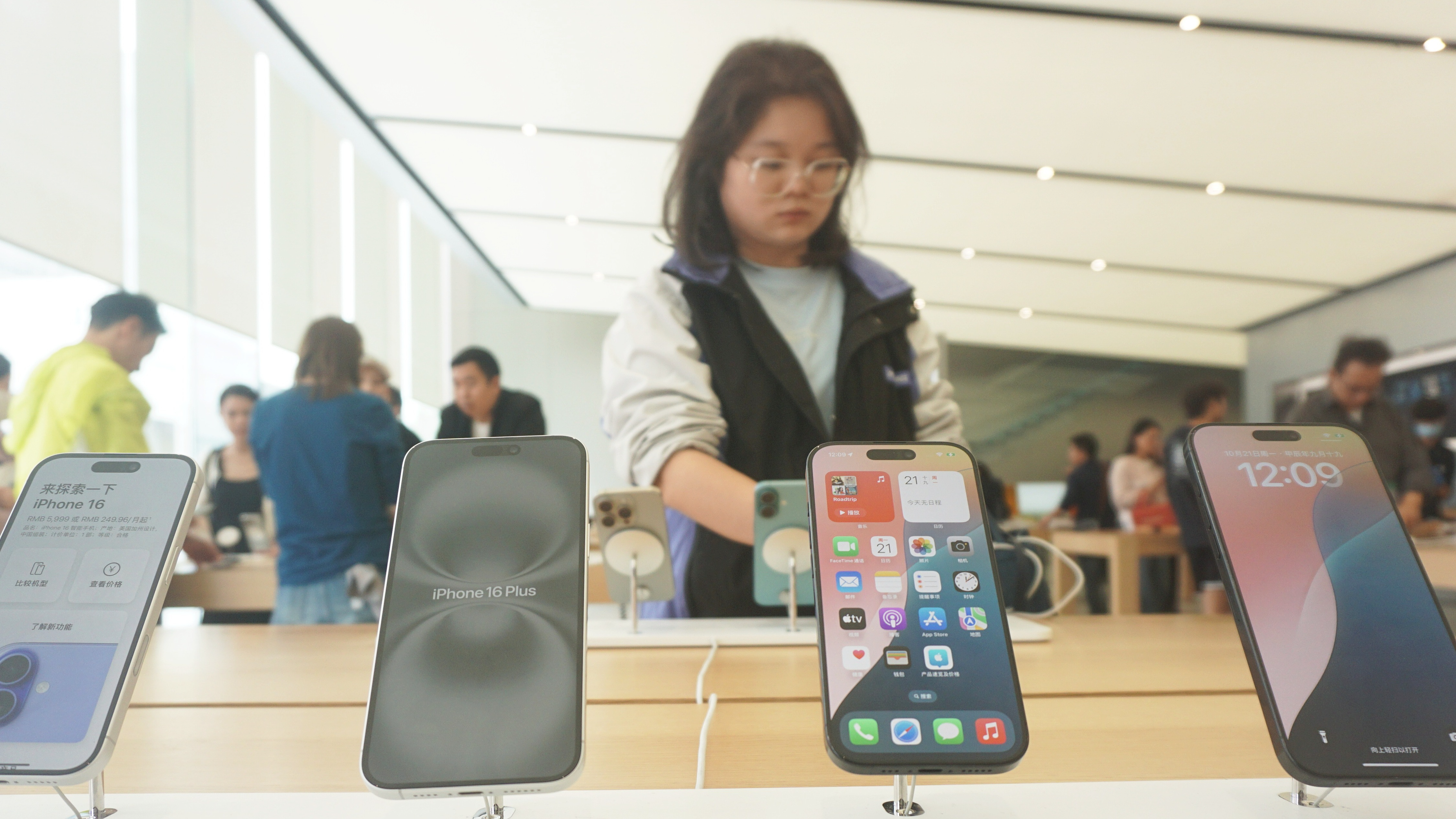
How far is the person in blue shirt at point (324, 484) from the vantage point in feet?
6.12

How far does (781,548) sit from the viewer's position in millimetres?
879

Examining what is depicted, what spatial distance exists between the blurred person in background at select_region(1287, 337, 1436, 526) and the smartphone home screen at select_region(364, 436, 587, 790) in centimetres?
328

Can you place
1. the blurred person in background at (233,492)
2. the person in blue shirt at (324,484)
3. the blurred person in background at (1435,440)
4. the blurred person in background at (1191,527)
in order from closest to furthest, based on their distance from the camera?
the person in blue shirt at (324,484) → the blurred person in background at (233,492) → the blurred person in background at (1191,527) → the blurred person in background at (1435,440)

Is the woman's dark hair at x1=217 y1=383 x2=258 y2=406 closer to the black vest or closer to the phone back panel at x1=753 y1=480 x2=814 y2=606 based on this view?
the black vest

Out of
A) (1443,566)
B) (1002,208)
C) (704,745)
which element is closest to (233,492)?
(704,745)

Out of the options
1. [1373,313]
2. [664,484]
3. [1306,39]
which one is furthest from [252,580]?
[1373,313]

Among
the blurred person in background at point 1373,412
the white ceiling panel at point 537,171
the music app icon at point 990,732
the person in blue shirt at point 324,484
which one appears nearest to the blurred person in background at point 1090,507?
the blurred person in background at point 1373,412

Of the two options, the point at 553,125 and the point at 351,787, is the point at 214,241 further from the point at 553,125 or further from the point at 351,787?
the point at 351,787

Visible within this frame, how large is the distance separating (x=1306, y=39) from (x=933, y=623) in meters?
3.34

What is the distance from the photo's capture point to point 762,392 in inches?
39.3

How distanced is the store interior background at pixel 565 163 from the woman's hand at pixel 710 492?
599mm

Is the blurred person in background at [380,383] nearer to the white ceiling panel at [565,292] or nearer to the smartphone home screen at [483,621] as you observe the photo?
the white ceiling panel at [565,292]

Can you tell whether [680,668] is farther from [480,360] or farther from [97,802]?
[480,360]

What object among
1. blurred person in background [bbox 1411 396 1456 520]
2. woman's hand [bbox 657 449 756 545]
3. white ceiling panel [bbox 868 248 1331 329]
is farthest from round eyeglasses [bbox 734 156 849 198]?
blurred person in background [bbox 1411 396 1456 520]
